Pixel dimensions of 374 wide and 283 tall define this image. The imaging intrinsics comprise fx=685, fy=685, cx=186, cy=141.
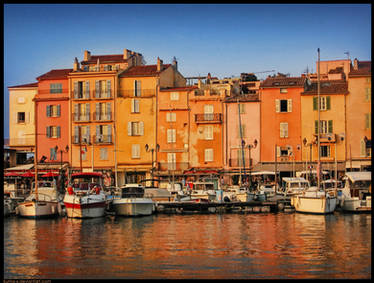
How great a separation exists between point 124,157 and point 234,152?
11.6m

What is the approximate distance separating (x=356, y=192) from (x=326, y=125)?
17.4 metres

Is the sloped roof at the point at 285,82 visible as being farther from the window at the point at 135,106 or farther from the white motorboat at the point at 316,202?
the white motorboat at the point at 316,202

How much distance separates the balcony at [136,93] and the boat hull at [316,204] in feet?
92.5

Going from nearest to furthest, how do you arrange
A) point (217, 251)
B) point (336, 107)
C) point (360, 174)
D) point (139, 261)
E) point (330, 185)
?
point (139, 261), point (217, 251), point (360, 174), point (330, 185), point (336, 107)

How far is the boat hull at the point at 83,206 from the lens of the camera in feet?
147

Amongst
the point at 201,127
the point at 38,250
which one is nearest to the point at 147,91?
the point at 201,127

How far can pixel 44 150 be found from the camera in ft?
242

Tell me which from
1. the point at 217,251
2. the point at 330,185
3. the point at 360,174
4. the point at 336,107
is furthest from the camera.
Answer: the point at 336,107

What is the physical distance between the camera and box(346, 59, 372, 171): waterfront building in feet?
213

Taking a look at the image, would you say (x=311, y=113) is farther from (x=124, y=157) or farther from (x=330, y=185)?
(x=124, y=157)

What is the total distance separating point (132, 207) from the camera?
4616cm

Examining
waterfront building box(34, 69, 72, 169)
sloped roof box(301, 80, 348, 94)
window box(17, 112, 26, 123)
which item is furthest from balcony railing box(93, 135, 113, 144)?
sloped roof box(301, 80, 348, 94)

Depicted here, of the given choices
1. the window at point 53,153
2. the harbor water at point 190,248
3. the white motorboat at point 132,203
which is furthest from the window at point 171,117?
the harbor water at point 190,248

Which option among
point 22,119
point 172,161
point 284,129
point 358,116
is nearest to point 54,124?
point 22,119
